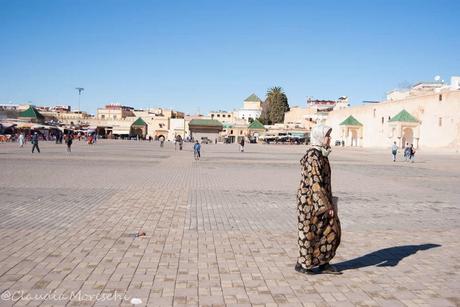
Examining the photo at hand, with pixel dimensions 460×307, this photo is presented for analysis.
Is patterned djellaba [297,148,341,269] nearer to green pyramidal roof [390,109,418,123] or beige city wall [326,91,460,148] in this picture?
beige city wall [326,91,460,148]

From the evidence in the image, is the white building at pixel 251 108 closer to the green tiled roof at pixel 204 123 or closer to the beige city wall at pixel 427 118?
the green tiled roof at pixel 204 123

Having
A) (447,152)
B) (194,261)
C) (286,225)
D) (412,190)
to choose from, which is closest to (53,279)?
(194,261)

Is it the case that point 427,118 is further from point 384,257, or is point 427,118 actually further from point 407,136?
point 384,257

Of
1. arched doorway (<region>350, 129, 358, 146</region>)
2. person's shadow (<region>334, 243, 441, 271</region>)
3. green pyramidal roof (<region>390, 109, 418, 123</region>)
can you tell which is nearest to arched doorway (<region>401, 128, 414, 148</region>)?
green pyramidal roof (<region>390, 109, 418, 123</region>)

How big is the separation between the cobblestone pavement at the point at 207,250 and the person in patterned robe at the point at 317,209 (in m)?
0.26

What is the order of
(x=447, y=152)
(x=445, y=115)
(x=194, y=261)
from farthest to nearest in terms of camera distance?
(x=445, y=115) → (x=447, y=152) → (x=194, y=261)

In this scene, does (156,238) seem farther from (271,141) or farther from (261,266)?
(271,141)

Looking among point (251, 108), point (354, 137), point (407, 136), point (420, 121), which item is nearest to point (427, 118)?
point (420, 121)

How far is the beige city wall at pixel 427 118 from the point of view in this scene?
46.7m

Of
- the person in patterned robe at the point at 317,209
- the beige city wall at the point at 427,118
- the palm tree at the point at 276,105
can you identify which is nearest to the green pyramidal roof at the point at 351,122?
the beige city wall at the point at 427,118

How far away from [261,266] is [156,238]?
6.08 ft

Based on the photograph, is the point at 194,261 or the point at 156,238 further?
the point at 156,238

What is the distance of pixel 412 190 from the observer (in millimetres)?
12945

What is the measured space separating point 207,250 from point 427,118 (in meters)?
51.2
